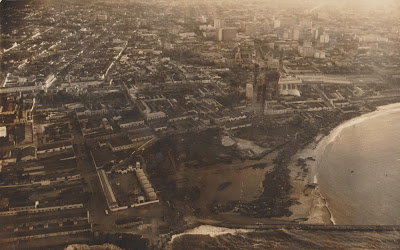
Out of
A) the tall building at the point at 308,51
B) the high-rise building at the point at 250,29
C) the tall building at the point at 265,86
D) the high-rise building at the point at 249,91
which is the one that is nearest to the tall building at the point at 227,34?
Answer: the high-rise building at the point at 250,29

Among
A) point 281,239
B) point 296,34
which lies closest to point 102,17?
point 296,34

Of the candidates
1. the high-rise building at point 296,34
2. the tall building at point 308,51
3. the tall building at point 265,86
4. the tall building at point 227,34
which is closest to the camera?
the tall building at point 265,86

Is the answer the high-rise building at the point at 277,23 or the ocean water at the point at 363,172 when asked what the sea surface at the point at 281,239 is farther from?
the high-rise building at the point at 277,23

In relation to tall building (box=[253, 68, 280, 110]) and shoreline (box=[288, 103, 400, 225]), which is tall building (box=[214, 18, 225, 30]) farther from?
shoreline (box=[288, 103, 400, 225])

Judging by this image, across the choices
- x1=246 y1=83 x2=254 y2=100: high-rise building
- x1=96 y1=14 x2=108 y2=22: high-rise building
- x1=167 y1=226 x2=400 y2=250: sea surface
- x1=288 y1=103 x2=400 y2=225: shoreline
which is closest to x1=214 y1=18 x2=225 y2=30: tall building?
x1=96 y1=14 x2=108 y2=22: high-rise building

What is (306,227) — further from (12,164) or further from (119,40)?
(119,40)

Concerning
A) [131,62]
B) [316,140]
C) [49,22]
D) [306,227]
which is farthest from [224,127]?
[49,22]
